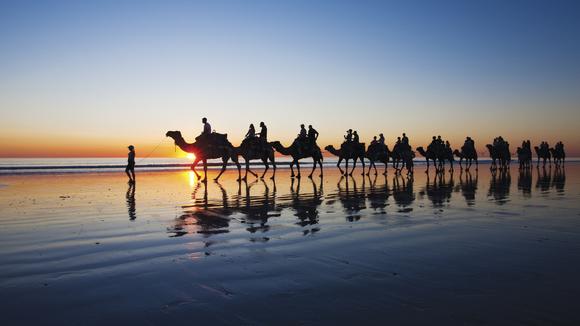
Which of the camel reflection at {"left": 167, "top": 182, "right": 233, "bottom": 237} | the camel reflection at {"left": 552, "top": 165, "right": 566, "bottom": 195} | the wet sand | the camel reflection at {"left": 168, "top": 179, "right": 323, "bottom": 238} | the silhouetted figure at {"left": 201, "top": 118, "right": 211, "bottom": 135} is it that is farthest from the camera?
the silhouetted figure at {"left": 201, "top": 118, "right": 211, "bottom": 135}

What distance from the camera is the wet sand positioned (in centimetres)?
363

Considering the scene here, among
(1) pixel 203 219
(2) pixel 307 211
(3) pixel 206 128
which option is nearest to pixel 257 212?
(2) pixel 307 211

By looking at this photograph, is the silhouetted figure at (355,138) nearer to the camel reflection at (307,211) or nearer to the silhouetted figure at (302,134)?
the silhouetted figure at (302,134)

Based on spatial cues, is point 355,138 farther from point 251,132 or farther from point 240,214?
point 240,214

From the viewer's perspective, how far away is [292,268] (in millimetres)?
5094

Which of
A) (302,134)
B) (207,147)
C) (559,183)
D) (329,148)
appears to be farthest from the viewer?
(329,148)

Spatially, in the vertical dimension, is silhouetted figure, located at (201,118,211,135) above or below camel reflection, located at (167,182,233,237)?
above

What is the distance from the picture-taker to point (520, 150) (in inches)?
1751

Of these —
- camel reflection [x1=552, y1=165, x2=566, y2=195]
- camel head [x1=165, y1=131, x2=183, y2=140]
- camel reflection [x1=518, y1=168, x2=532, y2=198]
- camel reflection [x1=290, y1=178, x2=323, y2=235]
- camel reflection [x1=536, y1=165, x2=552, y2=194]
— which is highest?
camel head [x1=165, y1=131, x2=183, y2=140]

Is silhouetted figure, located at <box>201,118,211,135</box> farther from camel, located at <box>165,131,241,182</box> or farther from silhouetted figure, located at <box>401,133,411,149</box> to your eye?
silhouetted figure, located at <box>401,133,411,149</box>

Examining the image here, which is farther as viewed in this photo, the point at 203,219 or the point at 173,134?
the point at 173,134

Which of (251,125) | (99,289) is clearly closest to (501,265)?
(99,289)

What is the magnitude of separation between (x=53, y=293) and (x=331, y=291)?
2739 millimetres

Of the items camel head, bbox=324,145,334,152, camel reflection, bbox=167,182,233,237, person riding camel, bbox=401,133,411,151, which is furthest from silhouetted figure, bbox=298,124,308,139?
camel reflection, bbox=167,182,233,237
